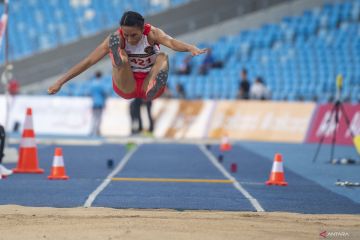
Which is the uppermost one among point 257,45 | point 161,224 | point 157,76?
point 257,45

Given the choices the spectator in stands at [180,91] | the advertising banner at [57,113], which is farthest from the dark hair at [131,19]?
the advertising banner at [57,113]

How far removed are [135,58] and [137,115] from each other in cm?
→ 1652

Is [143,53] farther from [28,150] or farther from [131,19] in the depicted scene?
[28,150]

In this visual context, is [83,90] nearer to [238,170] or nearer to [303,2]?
[303,2]

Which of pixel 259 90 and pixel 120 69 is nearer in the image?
pixel 120 69

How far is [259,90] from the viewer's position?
94.4 feet

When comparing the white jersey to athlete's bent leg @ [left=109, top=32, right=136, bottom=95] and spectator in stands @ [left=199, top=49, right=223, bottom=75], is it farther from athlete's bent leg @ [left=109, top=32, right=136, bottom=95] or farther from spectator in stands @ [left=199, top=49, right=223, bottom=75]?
spectator in stands @ [left=199, top=49, right=223, bottom=75]

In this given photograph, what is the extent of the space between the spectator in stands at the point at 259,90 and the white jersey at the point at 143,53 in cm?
1721

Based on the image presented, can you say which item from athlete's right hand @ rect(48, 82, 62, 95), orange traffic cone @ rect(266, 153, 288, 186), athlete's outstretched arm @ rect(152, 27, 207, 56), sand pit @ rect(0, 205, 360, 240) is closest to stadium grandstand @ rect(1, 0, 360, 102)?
orange traffic cone @ rect(266, 153, 288, 186)

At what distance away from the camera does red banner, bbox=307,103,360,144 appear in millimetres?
25302

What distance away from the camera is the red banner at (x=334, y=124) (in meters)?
25.3

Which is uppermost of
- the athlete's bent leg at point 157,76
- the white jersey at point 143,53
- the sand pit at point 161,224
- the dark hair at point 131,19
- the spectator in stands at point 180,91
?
the spectator in stands at point 180,91

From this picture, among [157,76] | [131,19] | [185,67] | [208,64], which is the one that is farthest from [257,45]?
[131,19]

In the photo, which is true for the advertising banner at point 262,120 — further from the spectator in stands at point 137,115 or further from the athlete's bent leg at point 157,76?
the athlete's bent leg at point 157,76
